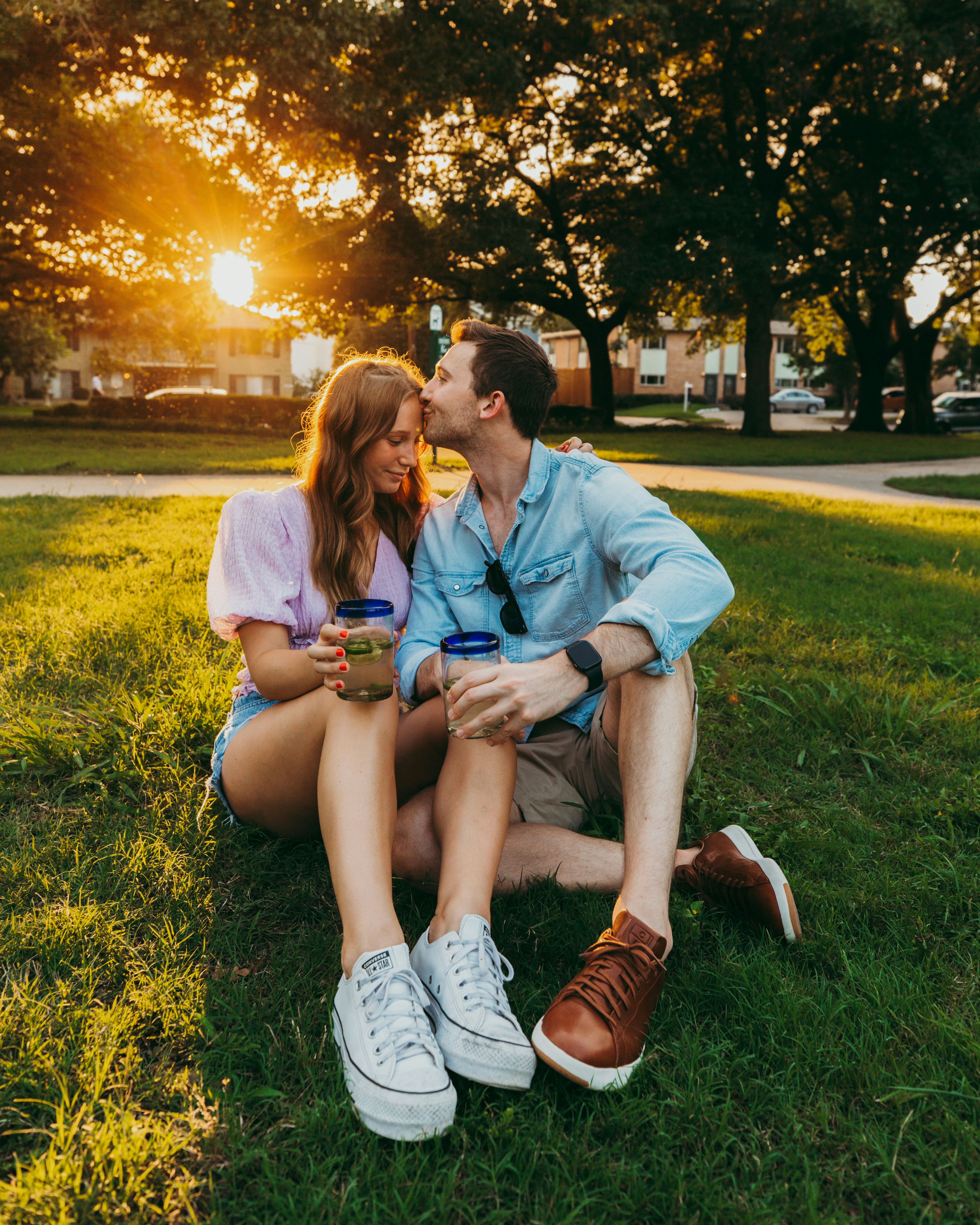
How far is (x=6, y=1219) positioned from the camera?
4.80 ft

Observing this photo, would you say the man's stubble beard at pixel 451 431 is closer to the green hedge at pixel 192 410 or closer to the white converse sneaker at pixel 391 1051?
the white converse sneaker at pixel 391 1051

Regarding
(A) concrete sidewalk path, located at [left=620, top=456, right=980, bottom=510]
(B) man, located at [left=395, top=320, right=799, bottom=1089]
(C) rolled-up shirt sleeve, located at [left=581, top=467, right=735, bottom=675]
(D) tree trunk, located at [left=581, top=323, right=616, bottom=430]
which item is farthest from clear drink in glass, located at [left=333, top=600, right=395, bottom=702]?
(D) tree trunk, located at [left=581, top=323, right=616, bottom=430]

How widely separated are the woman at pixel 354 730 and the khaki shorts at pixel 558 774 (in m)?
0.31

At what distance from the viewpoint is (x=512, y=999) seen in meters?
2.08

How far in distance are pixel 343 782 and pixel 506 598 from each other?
32.8 inches

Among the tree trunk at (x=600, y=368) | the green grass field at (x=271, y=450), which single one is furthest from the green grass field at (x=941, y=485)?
the tree trunk at (x=600, y=368)

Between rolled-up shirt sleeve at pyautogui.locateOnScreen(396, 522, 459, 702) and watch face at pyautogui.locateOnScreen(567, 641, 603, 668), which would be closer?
watch face at pyautogui.locateOnScreen(567, 641, 603, 668)

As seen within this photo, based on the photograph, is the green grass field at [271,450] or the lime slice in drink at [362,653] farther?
the green grass field at [271,450]

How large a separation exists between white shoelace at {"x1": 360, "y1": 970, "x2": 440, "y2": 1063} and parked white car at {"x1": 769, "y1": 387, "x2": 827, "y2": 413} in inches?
2402

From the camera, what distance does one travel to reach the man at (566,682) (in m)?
1.96

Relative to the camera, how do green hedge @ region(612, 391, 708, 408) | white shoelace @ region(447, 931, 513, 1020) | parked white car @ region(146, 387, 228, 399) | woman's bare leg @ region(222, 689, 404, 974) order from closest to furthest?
white shoelace @ region(447, 931, 513, 1020) → woman's bare leg @ region(222, 689, 404, 974) → parked white car @ region(146, 387, 228, 399) → green hedge @ region(612, 391, 708, 408)

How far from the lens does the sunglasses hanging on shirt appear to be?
2711mm

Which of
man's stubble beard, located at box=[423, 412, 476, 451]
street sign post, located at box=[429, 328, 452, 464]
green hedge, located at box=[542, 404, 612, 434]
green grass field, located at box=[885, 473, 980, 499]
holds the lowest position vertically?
green grass field, located at box=[885, 473, 980, 499]

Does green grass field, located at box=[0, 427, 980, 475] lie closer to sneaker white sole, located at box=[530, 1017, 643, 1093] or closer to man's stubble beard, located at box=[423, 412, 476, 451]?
man's stubble beard, located at box=[423, 412, 476, 451]
